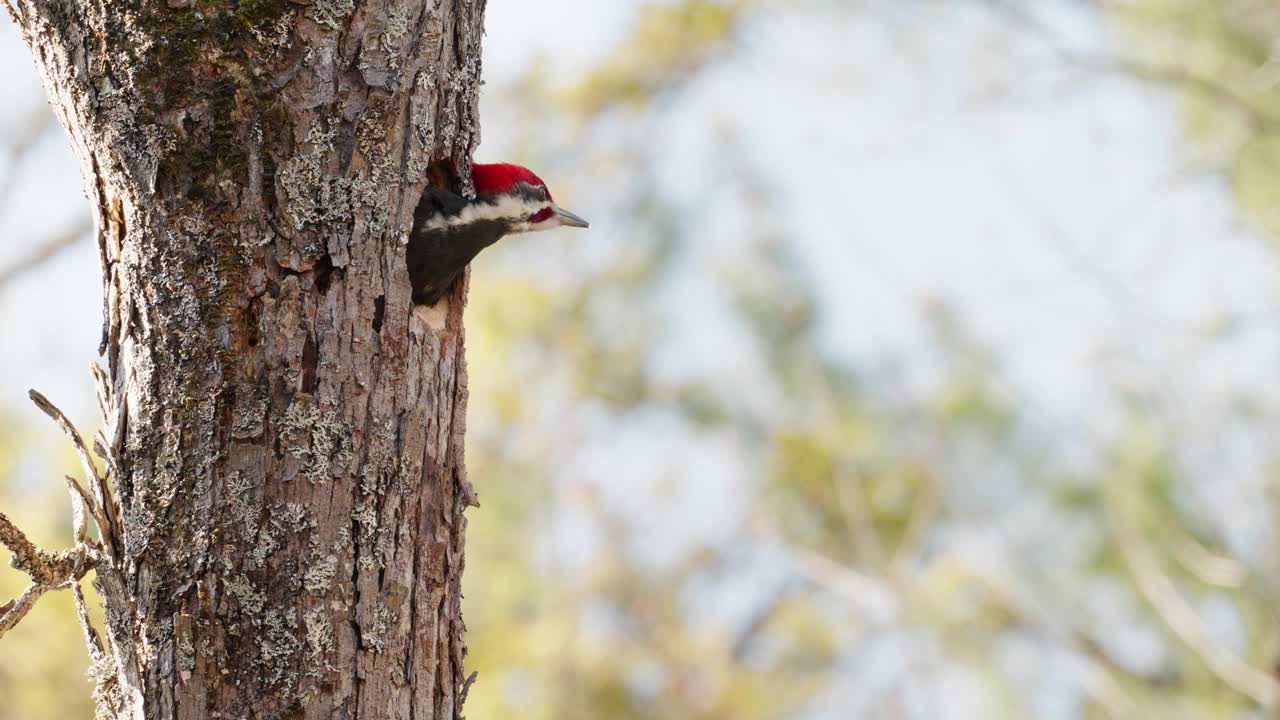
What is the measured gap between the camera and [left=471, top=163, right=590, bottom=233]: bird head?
5.92 ft

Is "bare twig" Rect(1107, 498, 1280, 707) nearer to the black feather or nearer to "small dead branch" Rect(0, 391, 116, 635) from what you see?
the black feather

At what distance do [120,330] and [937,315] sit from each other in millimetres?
6680

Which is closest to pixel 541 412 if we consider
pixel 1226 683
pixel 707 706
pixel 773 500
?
pixel 773 500

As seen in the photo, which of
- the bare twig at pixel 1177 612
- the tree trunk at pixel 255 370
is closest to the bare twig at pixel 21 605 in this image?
the tree trunk at pixel 255 370

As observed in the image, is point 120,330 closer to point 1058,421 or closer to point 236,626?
point 236,626

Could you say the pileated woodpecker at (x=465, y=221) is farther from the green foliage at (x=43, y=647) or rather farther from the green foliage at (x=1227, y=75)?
the green foliage at (x=1227, y=75)

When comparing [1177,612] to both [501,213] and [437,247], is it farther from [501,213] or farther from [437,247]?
[437,247]

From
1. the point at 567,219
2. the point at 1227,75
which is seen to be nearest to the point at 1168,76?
the point at 1227,75

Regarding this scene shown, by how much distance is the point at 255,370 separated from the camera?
136 cm

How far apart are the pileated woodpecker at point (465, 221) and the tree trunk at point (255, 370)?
91mm

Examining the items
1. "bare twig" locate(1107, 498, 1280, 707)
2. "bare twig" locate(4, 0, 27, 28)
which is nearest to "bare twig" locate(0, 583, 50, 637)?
"bare twig" locate(4, 0, 27, 28)

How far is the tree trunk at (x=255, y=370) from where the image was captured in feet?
4.33

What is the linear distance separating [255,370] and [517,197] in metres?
0.64

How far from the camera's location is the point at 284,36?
1.42 m
